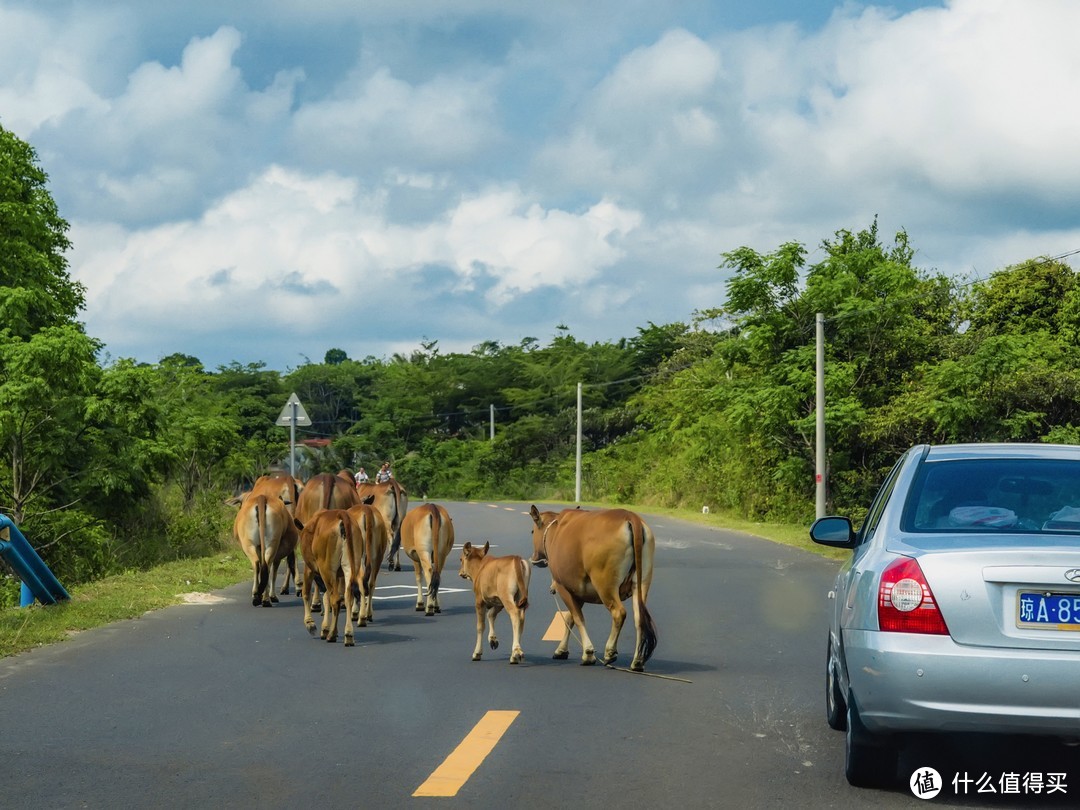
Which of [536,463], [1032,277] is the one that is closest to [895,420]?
[1032,277]

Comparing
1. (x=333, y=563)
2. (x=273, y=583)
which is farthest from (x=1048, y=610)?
(x=273, y=583)

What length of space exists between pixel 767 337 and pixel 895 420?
168 inches

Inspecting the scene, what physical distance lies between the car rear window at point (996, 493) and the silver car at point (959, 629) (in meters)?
0.01

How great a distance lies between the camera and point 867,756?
6.31m

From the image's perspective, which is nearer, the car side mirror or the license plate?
the license plate

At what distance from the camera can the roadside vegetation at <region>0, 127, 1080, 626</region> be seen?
2195 centimetres

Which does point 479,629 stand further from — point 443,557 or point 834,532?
point 443,557

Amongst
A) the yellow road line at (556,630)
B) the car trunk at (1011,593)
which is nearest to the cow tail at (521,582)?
the yellow road line at (556,630)

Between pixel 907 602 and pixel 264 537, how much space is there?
10890 millimetres

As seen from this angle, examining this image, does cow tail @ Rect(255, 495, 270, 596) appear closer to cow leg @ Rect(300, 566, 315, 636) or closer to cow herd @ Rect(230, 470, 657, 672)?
cow herd @ Rect(230, 470, 657, 672)

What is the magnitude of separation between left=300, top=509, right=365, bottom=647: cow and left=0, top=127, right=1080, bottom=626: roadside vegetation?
2.62 metres

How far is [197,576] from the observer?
1891 cm

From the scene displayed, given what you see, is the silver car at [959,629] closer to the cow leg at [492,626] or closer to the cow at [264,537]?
the cow leg at [492,626]

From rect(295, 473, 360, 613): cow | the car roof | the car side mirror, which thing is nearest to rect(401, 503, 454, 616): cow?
rect(295, 473, 360, 613): cow
